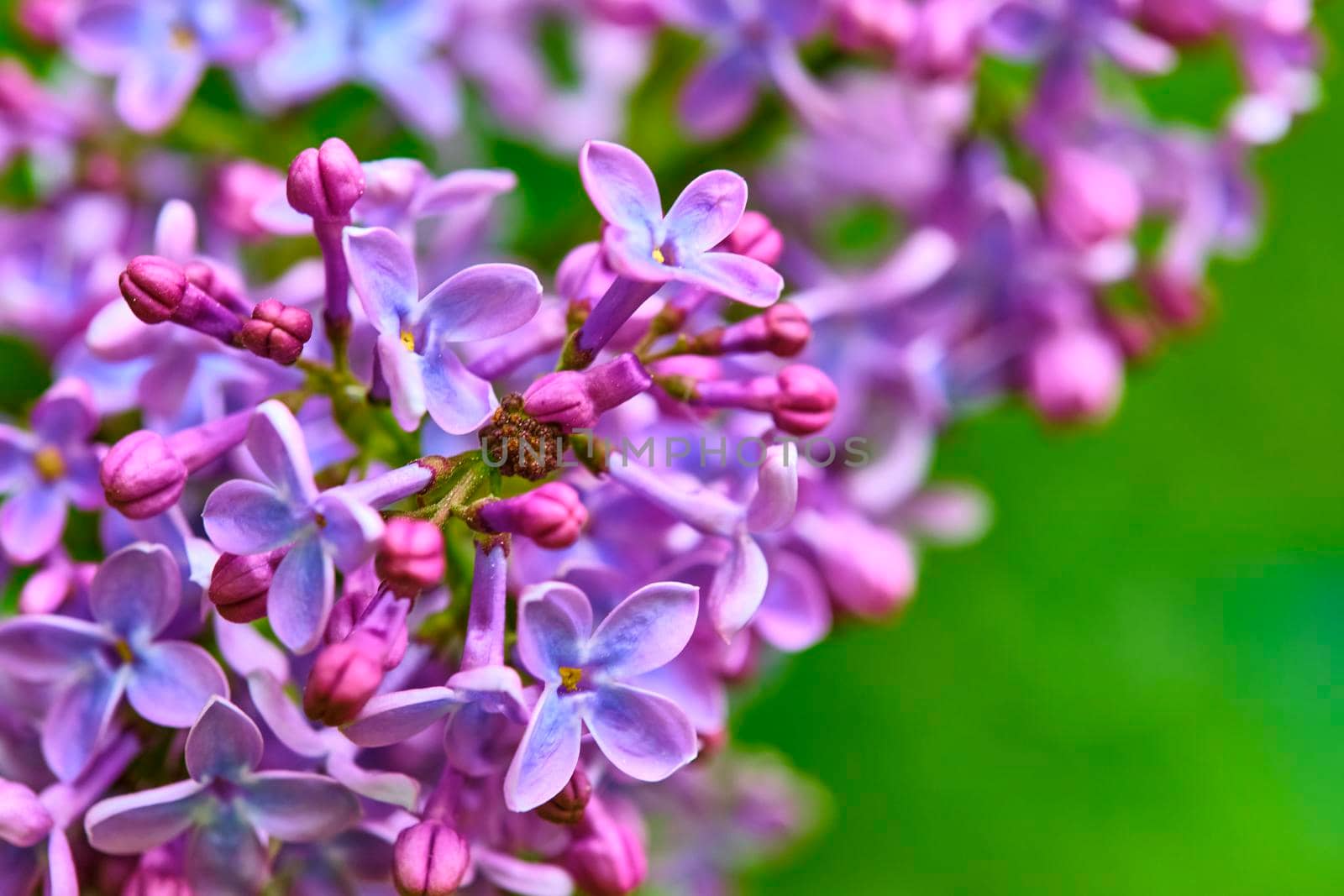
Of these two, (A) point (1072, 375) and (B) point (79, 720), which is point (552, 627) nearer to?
(B) point (79, 720)

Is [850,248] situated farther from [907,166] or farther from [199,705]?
[199,705]

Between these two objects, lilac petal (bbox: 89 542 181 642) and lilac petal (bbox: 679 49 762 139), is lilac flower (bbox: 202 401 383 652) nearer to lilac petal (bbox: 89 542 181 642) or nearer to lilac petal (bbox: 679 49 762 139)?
lilac petal (bbox: 89 542 181 642)

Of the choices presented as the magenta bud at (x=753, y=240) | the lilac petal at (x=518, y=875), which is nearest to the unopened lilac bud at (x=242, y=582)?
the lilac petal at (x=518, y=875)

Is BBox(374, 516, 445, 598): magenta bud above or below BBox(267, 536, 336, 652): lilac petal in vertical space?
above

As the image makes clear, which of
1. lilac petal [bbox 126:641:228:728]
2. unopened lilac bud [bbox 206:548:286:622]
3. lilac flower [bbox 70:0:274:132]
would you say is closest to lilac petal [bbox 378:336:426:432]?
unopened lilac bud [bbox 206:548:286:622]

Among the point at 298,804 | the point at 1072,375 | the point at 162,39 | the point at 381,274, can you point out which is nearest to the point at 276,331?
the point at 381,274

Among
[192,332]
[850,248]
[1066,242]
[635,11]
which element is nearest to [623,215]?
[192,332]
